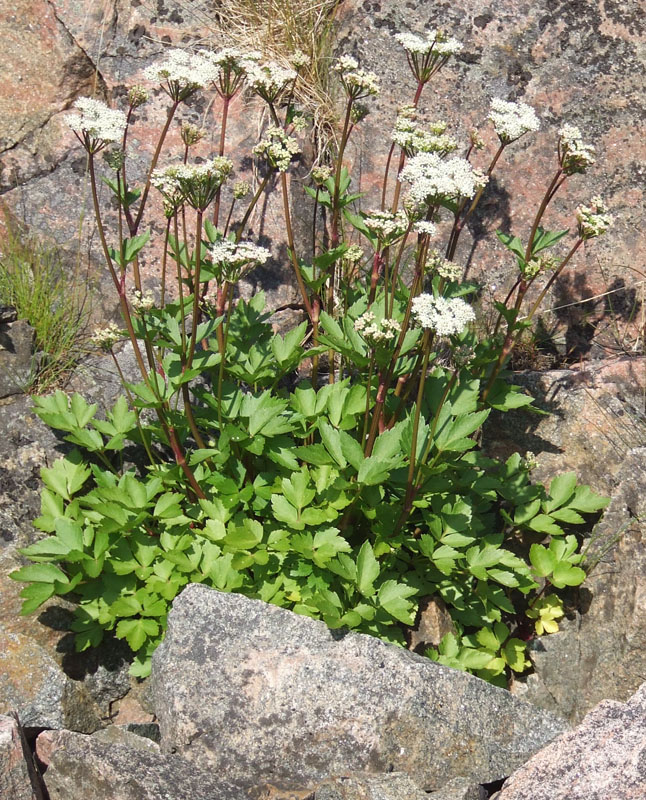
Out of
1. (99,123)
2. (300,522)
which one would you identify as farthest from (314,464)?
(99,123)

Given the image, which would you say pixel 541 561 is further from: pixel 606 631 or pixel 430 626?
pixel 430 626

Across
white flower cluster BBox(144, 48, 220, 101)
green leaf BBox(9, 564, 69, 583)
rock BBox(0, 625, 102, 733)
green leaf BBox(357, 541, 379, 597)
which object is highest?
white flower cluster BBox(144, 48, 220, 101)

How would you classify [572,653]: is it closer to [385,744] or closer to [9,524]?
[385,744]

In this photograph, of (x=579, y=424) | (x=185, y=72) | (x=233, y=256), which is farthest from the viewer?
(x=579, y=424)

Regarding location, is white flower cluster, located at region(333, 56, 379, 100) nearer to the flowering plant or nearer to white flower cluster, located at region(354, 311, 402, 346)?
the flowering plant

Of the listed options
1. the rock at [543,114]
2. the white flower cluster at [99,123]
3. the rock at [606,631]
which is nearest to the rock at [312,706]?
the rock at [606,631]

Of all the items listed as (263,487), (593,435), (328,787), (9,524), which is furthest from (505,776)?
(9,524)

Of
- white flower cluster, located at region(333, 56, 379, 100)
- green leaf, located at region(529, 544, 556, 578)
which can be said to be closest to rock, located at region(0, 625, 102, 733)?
green leaf, located at region(529, 544, 556, 578)
